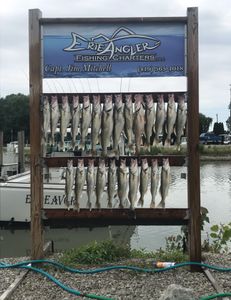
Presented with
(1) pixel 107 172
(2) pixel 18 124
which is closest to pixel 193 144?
(1) pixel 107 172

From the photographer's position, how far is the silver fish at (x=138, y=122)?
627 cm

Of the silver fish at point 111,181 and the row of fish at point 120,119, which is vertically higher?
the row of fish at point 120,119

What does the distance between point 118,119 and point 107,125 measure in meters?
0.16

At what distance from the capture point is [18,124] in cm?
8088

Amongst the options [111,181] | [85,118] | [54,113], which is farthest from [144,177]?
[54,113]

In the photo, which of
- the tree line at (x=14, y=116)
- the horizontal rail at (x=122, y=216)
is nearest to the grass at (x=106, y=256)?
the horizontal rail at (x=122, y=216)

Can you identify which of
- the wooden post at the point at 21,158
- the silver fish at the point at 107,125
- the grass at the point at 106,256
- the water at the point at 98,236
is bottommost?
the water at the point at 98,236

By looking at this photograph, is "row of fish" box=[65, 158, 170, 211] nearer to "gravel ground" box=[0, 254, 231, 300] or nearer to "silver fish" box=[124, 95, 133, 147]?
"silver fish" box=[124, 95, 133, 147]

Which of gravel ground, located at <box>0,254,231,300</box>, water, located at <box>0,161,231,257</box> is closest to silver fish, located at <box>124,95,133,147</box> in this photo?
gravel ground, located at <box>0,254,231,300</box>

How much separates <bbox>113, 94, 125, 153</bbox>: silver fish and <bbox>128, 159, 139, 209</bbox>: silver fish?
305 millimetres

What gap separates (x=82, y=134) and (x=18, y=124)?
76077mm

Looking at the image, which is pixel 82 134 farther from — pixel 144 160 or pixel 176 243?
pixel 176 243

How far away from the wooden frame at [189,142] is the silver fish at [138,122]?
659 millimetres

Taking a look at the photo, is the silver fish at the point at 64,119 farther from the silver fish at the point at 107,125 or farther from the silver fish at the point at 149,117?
the silver fish at the point at 149,117
